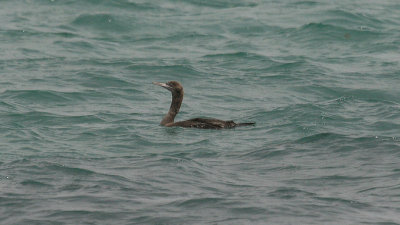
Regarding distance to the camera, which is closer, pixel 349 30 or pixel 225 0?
pixel 349 30

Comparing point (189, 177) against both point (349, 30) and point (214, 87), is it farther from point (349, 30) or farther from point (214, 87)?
point (349, 30)

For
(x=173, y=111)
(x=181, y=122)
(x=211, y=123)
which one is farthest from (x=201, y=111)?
(x=211, y=123)

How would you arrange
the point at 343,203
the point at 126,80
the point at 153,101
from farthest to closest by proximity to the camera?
1. the point at 126,80
2. the point at 153,101
3. the point at 343,203

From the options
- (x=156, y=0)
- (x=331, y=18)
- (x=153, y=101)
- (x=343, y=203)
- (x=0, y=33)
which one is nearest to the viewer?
(x=343, y=203)

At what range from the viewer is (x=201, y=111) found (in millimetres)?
17062

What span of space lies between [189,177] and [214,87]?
8309mm

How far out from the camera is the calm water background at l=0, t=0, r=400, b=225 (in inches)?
378

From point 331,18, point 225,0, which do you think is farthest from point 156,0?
point 331,18

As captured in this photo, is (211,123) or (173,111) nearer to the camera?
(211,123)

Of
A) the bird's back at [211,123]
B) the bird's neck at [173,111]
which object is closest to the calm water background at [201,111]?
the bird's back at [211,123]

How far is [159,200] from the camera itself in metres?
9.64

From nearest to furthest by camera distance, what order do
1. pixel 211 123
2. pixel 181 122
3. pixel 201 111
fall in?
pixel 211 123
pixel 181 122
pixel 201 111

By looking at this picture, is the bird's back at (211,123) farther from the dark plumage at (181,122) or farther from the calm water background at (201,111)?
the calm water background at (201,111)

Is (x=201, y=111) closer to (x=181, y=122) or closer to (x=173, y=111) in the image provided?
(x=173, y=111)
